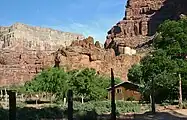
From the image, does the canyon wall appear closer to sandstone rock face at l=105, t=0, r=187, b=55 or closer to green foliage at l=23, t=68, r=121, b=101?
sandstone rock face at l=105, t=0, r=187, b=55

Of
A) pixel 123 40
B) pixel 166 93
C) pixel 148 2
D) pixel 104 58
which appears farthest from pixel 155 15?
pixel 166 93

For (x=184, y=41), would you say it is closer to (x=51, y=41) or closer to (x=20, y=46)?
(x=20, y=46)

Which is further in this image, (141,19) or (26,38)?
(26,38)

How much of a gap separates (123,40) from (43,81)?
86.8 m

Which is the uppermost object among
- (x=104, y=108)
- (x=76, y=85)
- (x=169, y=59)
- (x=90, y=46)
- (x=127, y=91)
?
(x=90, y=46)

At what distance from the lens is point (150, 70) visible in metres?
40.8

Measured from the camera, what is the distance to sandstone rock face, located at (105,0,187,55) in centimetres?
14962

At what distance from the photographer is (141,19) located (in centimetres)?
15988

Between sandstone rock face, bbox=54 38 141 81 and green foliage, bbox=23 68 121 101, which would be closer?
green foliage, bbox=23 68 121 101

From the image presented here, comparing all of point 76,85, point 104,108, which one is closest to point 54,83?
point 76,85

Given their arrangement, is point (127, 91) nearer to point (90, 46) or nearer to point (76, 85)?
point (76, 85)

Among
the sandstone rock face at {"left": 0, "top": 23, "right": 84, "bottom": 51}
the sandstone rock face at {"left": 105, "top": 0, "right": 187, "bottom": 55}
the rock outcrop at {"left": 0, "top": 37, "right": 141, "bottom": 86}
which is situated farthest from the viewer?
the sandstone rock face at {"left": 0, "top": 23, "right": 84, "bottom": 51}

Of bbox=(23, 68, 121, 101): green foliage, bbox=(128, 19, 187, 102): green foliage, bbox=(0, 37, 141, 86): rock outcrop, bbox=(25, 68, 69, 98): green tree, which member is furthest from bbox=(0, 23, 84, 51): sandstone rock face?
bbox=(128, 19, 187, 102): green foliage

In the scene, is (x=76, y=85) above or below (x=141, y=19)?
below
